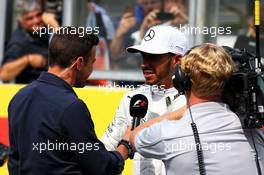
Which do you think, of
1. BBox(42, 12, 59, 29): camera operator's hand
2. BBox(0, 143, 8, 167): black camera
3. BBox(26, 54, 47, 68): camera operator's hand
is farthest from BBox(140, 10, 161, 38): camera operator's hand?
BBox(0, 143, 8, 167): black camera

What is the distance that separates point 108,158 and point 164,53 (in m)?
0.79

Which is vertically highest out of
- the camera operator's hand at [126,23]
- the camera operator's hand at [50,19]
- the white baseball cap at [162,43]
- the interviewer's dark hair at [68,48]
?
the camera operator's hand at [50,19]

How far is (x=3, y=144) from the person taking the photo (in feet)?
13.2

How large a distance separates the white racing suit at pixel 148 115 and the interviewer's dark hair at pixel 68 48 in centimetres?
52

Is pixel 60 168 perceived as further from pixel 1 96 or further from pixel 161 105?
pixel 1 96

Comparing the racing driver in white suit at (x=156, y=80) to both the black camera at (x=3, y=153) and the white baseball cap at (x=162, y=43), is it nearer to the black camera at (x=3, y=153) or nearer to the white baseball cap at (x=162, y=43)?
the white baseball cap at (x=162, y=43)

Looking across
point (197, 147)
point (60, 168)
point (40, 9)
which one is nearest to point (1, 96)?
point (40, 9)

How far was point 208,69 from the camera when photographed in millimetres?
2398

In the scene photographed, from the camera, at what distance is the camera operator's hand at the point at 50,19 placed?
5527 mm

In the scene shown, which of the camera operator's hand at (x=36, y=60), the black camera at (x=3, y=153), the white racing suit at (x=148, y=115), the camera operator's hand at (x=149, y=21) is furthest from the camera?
the camera operator's hand at (x=36, y=60)

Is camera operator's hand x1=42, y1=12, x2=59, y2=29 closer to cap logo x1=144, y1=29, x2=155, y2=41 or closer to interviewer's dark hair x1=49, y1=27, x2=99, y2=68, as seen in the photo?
cap logo x1=144, y1=29, x2=155, y2=41

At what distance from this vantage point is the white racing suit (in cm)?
302

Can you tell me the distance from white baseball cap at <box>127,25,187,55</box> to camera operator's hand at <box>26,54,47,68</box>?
2.34 metres

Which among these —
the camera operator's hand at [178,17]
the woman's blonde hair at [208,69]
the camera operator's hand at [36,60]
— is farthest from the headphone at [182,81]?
the camera operator's hand at [36,60]
